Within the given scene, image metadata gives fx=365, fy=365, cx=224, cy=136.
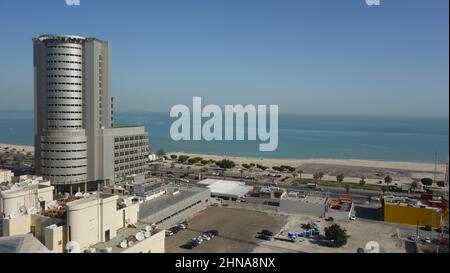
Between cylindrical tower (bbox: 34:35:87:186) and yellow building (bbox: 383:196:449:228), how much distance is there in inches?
700

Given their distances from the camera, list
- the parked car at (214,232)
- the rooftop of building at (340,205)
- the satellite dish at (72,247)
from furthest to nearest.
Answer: the rooftop of building at (340,205) → the parked car at (214,232) → the satellite dish at (72,247)

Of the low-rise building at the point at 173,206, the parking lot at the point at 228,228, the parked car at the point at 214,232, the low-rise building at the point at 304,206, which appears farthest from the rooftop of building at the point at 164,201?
the low-rise building at the point at 304,206

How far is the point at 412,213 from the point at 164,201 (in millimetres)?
11647

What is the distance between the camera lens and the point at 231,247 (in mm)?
13852

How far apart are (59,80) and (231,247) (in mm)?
15258

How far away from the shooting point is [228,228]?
1620 cm

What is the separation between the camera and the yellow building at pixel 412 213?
16.7 metres

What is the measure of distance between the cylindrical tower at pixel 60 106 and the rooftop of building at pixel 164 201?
7.69 metres

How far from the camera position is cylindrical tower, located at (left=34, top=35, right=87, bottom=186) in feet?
72.4

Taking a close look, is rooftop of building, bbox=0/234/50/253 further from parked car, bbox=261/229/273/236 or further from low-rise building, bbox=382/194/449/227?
low-rise building, bbox=382/194/449/227

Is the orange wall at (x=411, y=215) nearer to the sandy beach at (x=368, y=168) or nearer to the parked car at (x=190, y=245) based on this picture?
the parked car at (x=190, y=245)

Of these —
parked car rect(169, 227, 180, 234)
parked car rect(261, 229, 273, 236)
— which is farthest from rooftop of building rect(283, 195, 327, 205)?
parked car rect(169, 227, 180, 234)

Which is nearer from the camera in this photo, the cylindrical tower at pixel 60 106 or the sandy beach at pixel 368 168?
the cylindrical tower at pixel 60 106

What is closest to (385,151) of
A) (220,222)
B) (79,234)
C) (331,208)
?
(331,208)
